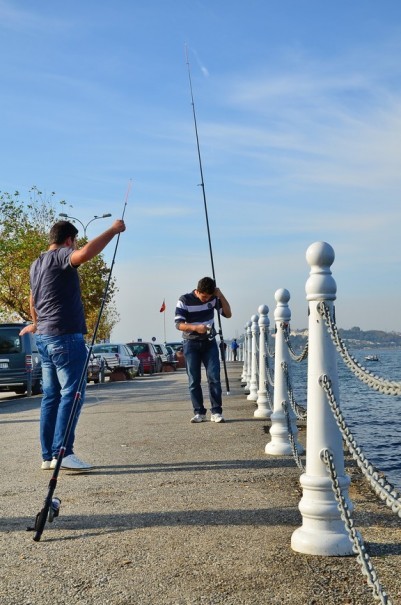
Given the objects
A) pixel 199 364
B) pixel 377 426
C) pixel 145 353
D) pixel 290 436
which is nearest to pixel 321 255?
pixel 290 436

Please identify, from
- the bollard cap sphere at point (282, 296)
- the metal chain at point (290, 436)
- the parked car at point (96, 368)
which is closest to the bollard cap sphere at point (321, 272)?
the metal chain at point (290, 436)

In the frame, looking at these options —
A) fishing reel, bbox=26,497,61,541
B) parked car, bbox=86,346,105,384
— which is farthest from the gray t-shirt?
parked car, bbox=86,346,105,384

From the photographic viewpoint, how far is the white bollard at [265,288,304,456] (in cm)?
683

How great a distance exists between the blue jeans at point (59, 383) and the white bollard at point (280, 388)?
1608 millimetres

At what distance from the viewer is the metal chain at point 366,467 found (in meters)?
2.96

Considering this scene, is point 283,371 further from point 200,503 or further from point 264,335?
point 264,335

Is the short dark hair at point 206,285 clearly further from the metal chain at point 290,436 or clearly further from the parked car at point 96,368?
the parked car at point 96,368

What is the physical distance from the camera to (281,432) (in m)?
7.16

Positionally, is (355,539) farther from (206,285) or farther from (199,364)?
(199,364)

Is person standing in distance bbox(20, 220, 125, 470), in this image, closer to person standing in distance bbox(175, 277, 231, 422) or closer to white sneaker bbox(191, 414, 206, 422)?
person standing in distance bbox(175, 277, 231, 422)

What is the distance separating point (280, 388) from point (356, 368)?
356 cm

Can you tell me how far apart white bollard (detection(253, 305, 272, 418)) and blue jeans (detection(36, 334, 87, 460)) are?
12.8 ft

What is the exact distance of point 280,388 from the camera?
7.02 meters

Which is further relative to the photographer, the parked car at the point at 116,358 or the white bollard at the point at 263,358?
the parked car at the point at 116,358
